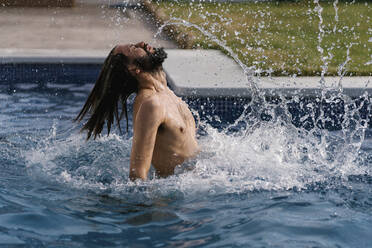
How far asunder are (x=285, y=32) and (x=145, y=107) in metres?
6.34

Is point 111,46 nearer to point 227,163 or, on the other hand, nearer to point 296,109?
point 296,109

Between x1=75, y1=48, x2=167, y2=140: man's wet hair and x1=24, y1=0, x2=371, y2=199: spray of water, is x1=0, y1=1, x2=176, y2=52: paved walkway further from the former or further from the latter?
x1=75, y1=48, x2=167, y2=140: man's wet hair

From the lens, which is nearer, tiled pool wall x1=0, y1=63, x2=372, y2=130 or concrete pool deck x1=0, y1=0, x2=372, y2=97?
tiled pool wall x1=0, y1=63, x2=372, y2=130

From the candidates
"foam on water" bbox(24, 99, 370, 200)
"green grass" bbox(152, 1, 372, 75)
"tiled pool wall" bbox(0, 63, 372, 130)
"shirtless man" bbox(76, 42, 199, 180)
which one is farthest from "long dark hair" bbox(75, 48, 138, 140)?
"green grass" bbox(152, 1, 372, 75)

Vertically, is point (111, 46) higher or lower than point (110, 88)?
lower

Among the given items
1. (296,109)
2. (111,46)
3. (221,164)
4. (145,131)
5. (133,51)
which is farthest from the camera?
(111,46)

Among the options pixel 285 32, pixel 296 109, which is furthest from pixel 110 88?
pixel 285 32

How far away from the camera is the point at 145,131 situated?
11.0ft

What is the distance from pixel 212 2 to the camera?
1302 cm

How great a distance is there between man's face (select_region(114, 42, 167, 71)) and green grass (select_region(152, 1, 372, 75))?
284 centimetres

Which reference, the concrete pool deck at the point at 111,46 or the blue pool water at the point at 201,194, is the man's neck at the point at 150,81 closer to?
the blue pool water at the point at 201,194

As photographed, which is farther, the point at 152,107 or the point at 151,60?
the point at 151,60

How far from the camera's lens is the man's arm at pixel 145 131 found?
132 inches

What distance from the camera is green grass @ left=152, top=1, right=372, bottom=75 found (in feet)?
23.2
